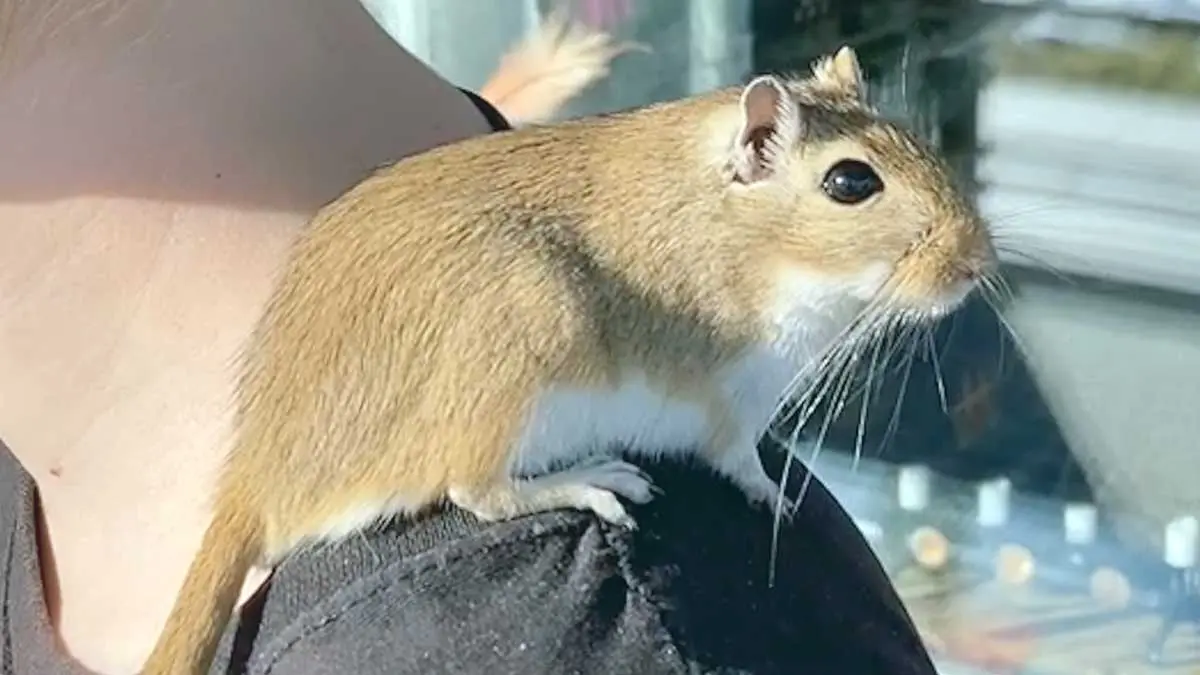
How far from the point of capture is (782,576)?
65cm

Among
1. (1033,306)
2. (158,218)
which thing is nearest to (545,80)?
(158,218)

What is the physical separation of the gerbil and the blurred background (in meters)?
0.91

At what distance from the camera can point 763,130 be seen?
2.15ft

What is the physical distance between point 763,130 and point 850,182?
0.04 meters

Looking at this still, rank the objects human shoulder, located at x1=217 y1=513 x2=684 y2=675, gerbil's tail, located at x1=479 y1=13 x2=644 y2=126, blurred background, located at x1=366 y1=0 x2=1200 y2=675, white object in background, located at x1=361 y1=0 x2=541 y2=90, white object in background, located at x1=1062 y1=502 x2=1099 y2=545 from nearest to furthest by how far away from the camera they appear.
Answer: human shoulder, located at x1=217 y1=513 x2=684 y2=675
gerbil's tail, located at x1=479 y1=13 x2=644 y2=126
blurred background, located at x1=366 y1=0 x2=1200 y2=675
white object in background, located at x1=1062 y1=502 x2=1099 y2=545
white object in background, located at x1=361 y1=0 x2=541 y2=90

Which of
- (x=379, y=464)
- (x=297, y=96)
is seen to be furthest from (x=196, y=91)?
(x=379, y=464)

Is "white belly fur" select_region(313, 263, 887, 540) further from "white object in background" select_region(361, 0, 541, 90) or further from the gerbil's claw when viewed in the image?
"white object in background" select_region(361, 0, 541, 90)

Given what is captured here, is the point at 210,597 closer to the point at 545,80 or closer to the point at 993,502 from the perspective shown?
the point at 545,80

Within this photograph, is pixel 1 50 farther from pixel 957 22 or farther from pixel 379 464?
pixel 957 22

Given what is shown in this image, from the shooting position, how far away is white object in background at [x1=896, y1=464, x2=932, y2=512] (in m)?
1.86

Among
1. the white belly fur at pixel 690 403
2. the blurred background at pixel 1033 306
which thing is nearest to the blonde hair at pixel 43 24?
the white belly fur at pixel 690 403

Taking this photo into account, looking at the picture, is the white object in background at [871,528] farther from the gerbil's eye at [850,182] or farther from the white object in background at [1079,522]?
the gerbil's eye at [850,182]

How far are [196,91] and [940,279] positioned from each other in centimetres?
28

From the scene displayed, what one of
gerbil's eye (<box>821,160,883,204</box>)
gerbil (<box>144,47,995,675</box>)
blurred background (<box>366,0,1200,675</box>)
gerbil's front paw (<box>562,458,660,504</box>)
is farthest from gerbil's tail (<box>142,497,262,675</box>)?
blurred background (<box>366,0,1200,675</box>)
